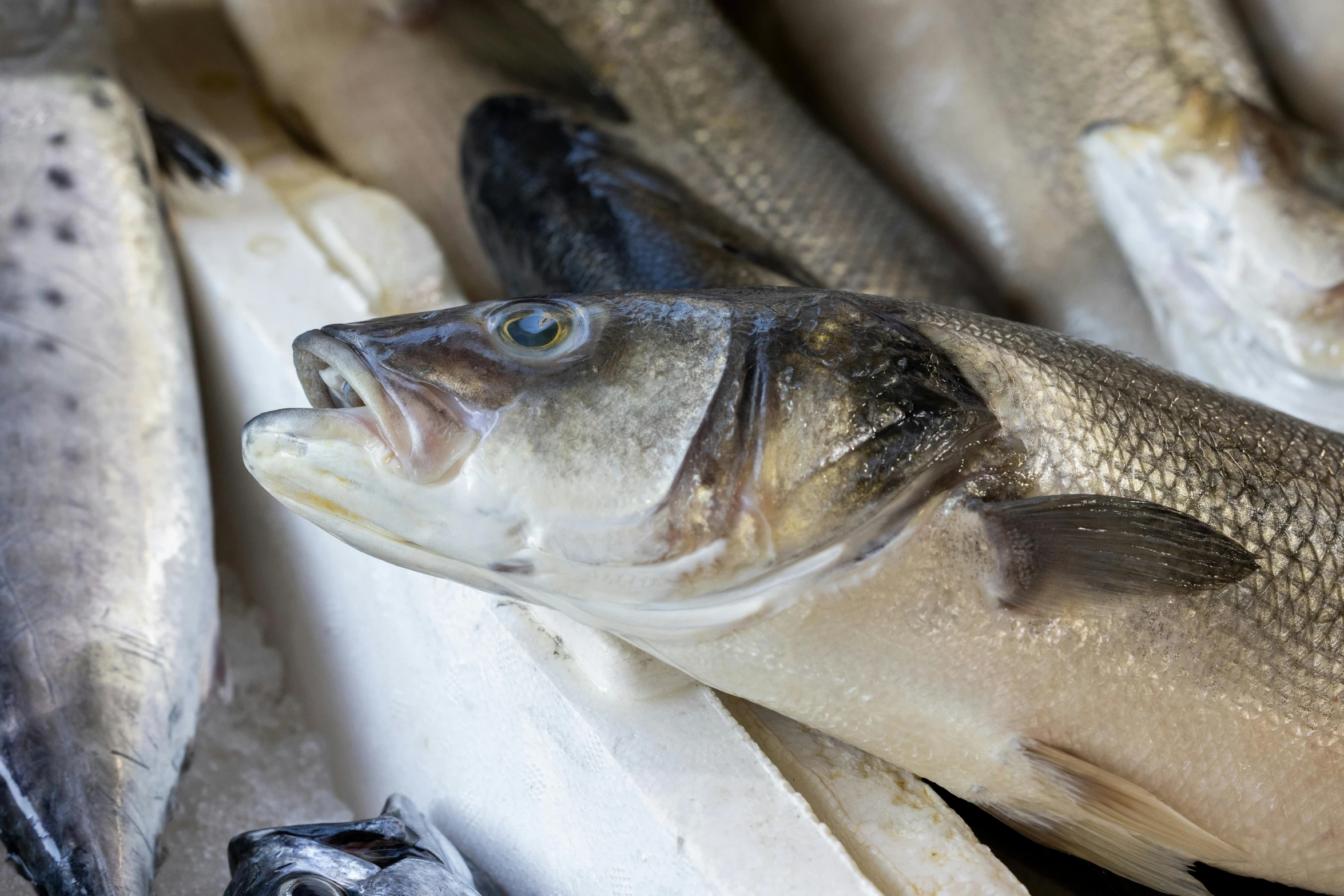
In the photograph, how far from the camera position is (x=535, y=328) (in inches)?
32.5

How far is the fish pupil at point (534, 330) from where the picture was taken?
0.82 m

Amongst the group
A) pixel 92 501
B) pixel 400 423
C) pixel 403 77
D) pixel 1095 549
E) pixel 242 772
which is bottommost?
pixel 242 772

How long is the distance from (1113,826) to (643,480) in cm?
53

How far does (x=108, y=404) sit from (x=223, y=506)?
326mm

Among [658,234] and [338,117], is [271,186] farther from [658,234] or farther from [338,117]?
[658,234]

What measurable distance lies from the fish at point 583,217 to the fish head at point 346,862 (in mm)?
709

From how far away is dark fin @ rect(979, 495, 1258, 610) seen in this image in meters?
0.81

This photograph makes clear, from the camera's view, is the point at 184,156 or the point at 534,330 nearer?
the point at 534,330

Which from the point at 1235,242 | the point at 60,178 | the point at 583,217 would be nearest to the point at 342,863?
the point at 583,217

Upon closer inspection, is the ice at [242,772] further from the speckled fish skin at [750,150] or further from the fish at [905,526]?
the speckled fish skin at [750,150]

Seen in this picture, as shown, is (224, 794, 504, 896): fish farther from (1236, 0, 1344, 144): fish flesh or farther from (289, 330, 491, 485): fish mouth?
(1236, 0, 1344, 144): fish flesh

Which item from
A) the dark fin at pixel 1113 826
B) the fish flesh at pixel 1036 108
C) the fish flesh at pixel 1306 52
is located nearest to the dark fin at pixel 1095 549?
the dark fin at pixel 1113 826

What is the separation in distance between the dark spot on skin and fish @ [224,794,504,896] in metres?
1.04

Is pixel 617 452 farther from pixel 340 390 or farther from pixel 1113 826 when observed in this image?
pixel 1113 826
